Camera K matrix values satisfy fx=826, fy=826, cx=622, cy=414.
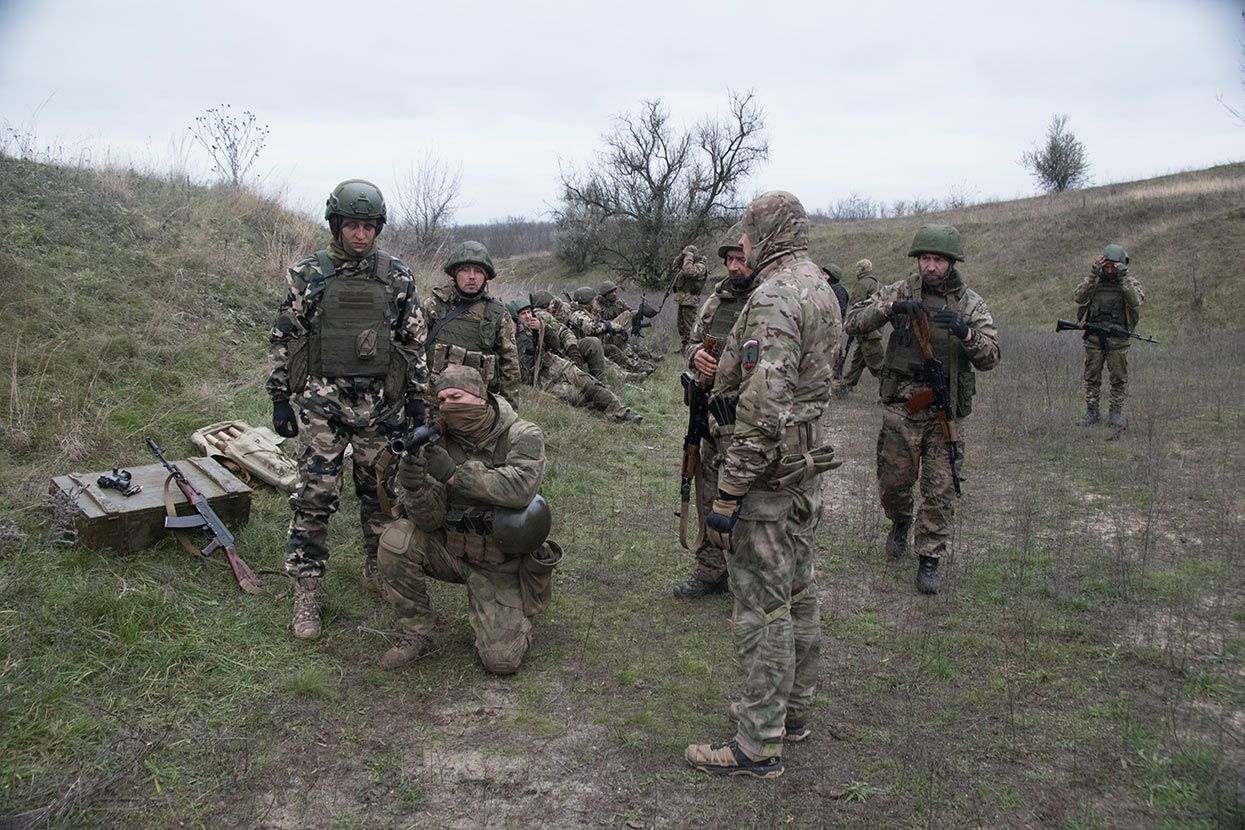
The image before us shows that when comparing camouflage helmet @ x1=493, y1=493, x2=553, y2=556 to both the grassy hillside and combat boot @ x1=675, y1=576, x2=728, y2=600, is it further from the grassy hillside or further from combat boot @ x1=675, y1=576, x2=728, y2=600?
combat boot @ x1=675, y1=576, x2=728, y2=600

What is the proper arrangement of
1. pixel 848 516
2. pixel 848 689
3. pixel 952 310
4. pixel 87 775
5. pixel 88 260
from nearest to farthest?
pixel 87 775, pixel 848 689, pixel 952 310, pixel 848 516, pixel 88 260

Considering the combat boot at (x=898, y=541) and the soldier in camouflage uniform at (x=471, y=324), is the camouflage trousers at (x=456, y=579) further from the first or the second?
the combat boot at (x=898, y=541)

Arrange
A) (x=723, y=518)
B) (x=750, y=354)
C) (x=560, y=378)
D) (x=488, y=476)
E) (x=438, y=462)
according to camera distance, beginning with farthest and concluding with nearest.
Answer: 1. (x=560, y=378)
2. (x=488, y=476)
3. (x=438, y=462)
4. (x=750, y=354)
5. (x=723, y=518)

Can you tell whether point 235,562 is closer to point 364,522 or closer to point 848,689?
point 364,522

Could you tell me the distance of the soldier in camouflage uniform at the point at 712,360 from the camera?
4441 mm

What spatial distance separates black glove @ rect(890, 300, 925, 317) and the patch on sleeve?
2.25m

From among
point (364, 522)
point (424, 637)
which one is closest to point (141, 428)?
point (364, 522)

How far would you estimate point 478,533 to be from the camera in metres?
4.12

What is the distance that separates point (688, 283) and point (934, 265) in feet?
25.2

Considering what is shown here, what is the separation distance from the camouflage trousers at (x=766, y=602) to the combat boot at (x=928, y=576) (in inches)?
86.0

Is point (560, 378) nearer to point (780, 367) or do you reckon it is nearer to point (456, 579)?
point (456, 579)

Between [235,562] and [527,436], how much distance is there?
1.96 m

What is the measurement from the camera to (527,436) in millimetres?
4113

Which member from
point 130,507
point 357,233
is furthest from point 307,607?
point 357,233
